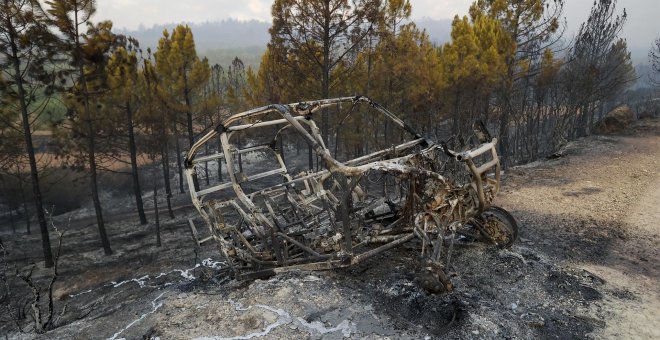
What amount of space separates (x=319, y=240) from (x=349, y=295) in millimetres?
920

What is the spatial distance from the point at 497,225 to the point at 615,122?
15.2 meters

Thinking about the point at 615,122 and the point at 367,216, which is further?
the point at 615,122

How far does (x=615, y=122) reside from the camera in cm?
1758

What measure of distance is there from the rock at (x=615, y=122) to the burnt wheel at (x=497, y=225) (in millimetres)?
14720

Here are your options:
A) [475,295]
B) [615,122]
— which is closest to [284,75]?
[475,295]

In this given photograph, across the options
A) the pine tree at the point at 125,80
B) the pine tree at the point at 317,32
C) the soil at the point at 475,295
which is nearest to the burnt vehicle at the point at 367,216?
the soil at the point at 475,295

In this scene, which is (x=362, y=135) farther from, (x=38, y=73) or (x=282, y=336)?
(x=282, y=336)

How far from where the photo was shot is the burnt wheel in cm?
611

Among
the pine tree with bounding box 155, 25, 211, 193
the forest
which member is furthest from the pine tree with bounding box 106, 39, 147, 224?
the pine tree with bounding box 155, 25, 211, 193

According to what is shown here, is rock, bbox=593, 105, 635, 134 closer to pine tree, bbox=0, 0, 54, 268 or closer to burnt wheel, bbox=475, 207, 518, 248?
burnt wheel, bbox=475, 207, 518, 248

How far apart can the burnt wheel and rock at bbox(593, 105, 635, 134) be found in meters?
14.7

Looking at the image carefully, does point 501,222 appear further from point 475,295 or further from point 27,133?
point 27,133

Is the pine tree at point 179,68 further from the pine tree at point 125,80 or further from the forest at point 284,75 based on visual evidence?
the pine tree at point 125,80

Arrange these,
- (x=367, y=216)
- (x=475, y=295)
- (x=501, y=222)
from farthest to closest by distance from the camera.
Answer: (x=367, y=216), (x=501, y=222), (x=475, y=295)
